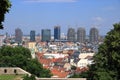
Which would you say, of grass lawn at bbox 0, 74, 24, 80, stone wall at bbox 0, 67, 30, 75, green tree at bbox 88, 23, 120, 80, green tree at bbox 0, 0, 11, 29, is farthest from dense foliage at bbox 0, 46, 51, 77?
green tree at bbox 0, 0, 11, 29

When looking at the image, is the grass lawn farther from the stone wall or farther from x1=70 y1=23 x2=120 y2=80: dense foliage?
x1=70 y1=23 x2=120 y2=80: dense foliage

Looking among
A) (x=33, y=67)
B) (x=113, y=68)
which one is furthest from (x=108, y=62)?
(x=33, y=67)

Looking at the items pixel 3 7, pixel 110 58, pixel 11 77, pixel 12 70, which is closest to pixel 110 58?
pixel 110 58

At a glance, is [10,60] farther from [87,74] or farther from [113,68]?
[113,68]

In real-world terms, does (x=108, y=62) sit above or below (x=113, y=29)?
below

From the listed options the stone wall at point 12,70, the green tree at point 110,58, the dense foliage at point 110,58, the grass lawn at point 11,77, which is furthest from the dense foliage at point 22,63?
the green tree at point 110,58

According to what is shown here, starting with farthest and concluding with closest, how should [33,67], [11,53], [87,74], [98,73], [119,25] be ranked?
[11,53], [33,67], [87,74], [119,25], [98,73]

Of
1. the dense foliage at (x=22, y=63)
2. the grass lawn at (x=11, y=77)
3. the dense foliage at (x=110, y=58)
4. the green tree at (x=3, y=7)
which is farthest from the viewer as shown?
the dense foliage at (x=22, y=63)

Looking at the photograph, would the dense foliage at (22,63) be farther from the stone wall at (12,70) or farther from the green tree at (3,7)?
the green tree at (3,7)

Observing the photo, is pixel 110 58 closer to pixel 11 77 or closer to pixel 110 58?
pixel 110 58
